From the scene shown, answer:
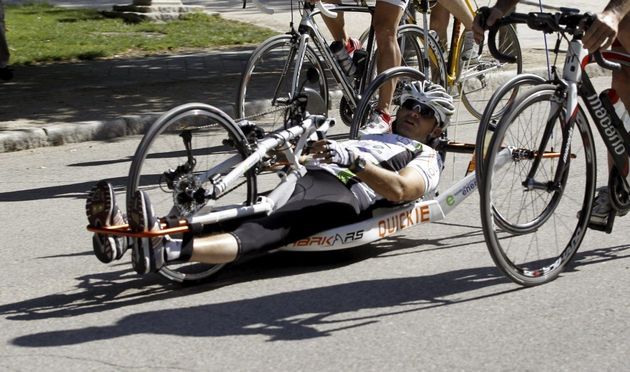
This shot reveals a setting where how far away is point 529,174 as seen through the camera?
5.75 meters

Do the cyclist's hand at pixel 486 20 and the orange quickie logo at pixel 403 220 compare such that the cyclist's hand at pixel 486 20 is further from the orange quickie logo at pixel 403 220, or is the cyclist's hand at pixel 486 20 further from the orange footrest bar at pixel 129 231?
the orange footrest bar at pixel 129 231

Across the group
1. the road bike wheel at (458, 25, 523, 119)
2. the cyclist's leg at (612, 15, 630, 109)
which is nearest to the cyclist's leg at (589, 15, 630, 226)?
the cyclist's leg at (612, 15, 630, 109)

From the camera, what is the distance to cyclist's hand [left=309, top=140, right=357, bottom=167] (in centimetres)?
551

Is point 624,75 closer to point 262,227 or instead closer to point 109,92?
point 262,227

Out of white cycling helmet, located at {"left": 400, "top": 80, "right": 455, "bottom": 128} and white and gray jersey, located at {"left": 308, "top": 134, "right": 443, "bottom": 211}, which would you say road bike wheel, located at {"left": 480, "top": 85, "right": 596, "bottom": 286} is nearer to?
white and gray jersey, located at {"left": 308, "top": 134, "right": 443, "bottom": 211}

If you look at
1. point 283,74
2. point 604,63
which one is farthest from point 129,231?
point 283,74

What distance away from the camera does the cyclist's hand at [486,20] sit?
19.3ft

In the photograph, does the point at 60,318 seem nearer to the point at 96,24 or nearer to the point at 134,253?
the point at 134,253

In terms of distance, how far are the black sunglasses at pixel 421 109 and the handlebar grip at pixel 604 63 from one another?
90 centimetres

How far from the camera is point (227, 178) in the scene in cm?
564

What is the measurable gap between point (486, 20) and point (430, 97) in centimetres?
55

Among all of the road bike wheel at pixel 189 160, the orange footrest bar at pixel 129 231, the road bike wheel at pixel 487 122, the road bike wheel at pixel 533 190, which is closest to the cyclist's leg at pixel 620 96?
the road bike wheel at pixel 533 190

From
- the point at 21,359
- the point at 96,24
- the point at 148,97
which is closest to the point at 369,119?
the point at 21,359

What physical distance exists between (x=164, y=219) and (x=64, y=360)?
2.84ft
